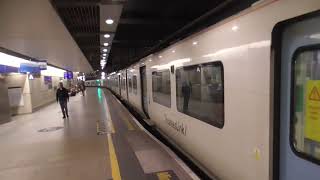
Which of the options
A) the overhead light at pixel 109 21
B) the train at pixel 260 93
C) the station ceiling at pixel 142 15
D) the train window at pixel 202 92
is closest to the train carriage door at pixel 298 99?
the train at pixel 260 93

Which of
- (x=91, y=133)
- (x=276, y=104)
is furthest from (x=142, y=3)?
(x=276, y=104)

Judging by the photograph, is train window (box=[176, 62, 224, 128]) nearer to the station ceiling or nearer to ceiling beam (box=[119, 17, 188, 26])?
the station ceiling

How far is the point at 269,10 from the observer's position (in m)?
2.40

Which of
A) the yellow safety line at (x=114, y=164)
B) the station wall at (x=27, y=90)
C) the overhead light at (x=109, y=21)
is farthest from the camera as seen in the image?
the station wall at (x=27, y=90)

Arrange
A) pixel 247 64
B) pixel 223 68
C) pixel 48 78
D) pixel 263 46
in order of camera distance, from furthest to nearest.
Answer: pixel 48 78 → pixel 223 68 → pixel 247 64 → pixel 263 46

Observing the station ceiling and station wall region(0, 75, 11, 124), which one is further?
station wall region(0, 75, 11, 124)

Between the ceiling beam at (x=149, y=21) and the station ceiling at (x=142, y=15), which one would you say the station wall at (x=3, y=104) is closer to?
the station ceiling at (x=142, y=15)

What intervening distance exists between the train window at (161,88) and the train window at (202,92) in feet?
2.78

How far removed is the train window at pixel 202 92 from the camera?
357cm

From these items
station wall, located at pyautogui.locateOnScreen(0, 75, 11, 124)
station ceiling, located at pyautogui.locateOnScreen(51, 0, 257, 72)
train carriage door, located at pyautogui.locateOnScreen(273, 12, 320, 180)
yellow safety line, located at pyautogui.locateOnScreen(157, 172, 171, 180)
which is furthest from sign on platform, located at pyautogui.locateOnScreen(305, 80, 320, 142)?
station wall, located at pyautogui.locateOnScreen(0, 75, 11, 124)

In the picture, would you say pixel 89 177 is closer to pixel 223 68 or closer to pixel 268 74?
pixel 223 68

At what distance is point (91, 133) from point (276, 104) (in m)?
6.97

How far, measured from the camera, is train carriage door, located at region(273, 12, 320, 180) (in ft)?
6.56

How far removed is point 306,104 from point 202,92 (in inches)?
87.4
